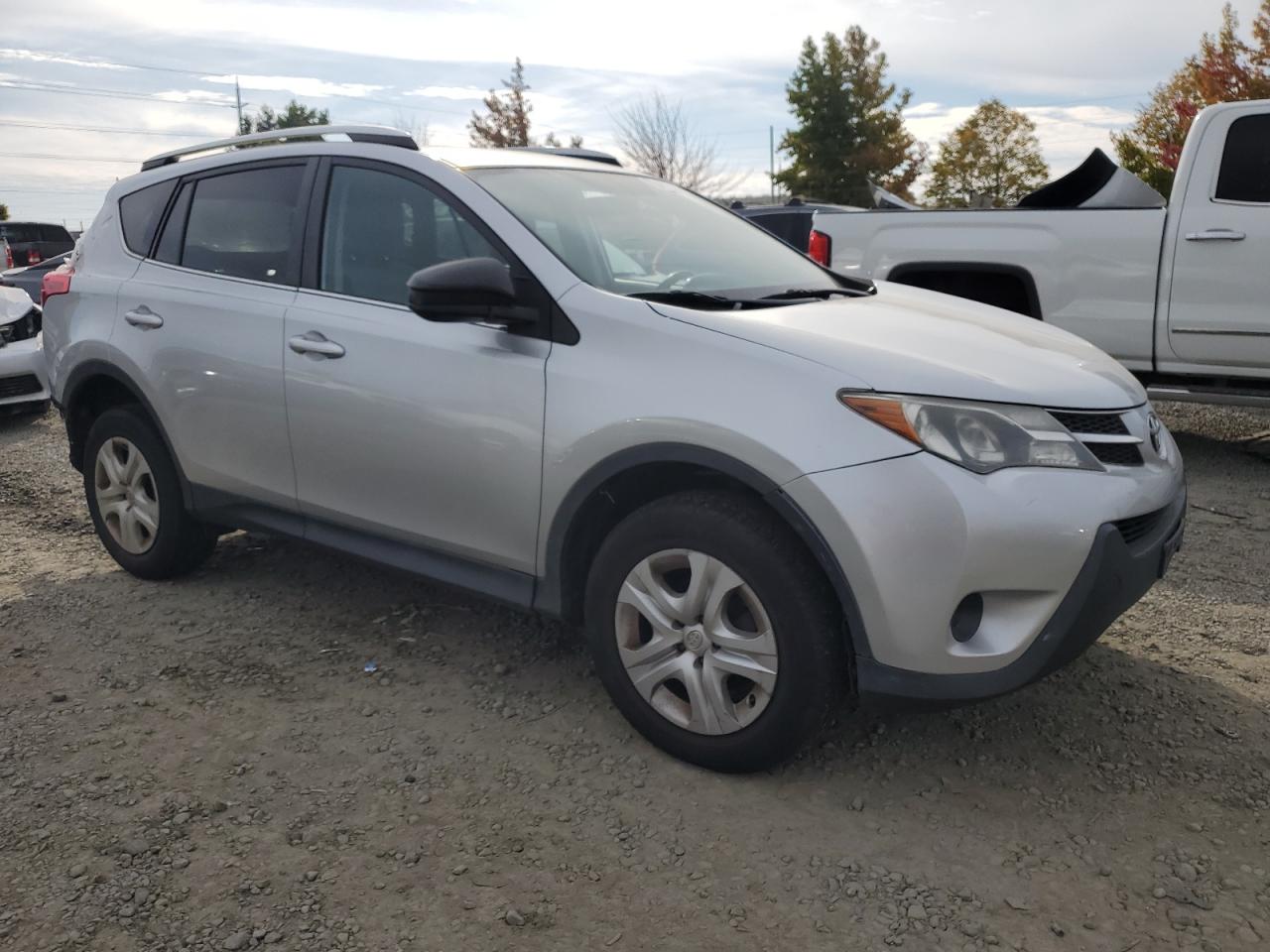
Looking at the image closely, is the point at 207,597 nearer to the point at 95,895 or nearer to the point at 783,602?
the point at 95,895

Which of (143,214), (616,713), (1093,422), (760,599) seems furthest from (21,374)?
(1093,422)

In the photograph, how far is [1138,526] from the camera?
283 cm

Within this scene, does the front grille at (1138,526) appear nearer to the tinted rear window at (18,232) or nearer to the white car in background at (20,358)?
the white car in background at (20,358)

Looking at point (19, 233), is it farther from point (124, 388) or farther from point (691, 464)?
point (691, 464)

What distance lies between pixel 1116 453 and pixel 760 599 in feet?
3.33

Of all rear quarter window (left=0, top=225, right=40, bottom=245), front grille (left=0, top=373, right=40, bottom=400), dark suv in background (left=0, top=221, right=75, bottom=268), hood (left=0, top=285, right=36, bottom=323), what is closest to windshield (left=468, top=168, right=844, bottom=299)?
front grille (left=0, top=373, right=40, bottom=400)

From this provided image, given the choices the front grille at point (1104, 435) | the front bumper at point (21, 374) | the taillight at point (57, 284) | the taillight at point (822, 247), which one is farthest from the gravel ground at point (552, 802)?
the front bumper at point (21, 374)

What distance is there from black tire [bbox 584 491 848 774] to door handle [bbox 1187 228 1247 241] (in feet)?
15.2

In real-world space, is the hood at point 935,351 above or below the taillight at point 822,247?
above

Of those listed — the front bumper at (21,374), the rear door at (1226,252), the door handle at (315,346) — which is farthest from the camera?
the front bumper at (21,374)

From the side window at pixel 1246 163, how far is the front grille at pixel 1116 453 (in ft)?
13.7

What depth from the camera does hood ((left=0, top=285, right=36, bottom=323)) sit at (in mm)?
8867

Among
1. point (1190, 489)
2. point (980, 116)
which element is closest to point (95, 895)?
point (1190, 489)

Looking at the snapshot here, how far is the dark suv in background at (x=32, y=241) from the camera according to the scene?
2091 centimetres
